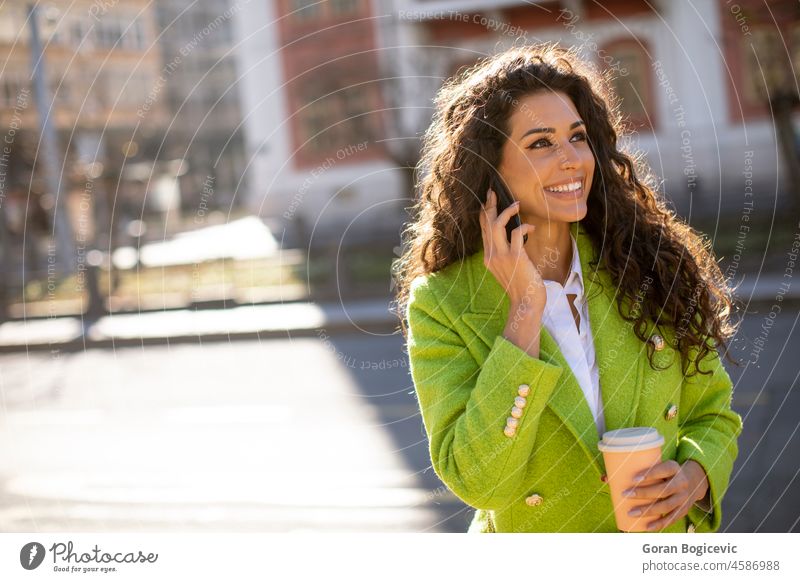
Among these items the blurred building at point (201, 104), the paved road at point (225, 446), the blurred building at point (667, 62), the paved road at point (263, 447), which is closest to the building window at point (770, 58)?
the blurred building at point (667, 62)

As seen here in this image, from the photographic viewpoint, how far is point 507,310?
245 cm

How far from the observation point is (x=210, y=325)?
14.7 m

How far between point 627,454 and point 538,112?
84cm

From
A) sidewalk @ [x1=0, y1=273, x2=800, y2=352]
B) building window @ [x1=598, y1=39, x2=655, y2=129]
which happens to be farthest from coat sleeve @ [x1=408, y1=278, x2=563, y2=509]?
building window @ [x1=598, y1=39, x2=655, y2=129]

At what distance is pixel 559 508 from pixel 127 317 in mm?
14494

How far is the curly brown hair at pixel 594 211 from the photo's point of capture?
2.50 meters

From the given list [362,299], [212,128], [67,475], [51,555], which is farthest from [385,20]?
[212,128]

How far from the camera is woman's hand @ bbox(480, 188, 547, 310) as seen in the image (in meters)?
2.30

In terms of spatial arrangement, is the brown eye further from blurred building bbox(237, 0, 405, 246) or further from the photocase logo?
blurred building bbox(237, 0, 405, 246)

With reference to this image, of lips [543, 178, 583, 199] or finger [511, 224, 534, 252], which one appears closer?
finger [511, 224, 534, 252]

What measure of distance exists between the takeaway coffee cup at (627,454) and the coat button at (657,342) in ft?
0.78

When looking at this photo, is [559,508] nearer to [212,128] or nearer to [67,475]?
[67,475]

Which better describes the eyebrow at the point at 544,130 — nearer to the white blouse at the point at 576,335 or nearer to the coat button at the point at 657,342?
the white blouse at the point at 576,335

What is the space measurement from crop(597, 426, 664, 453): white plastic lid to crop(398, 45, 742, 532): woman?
0.09m
